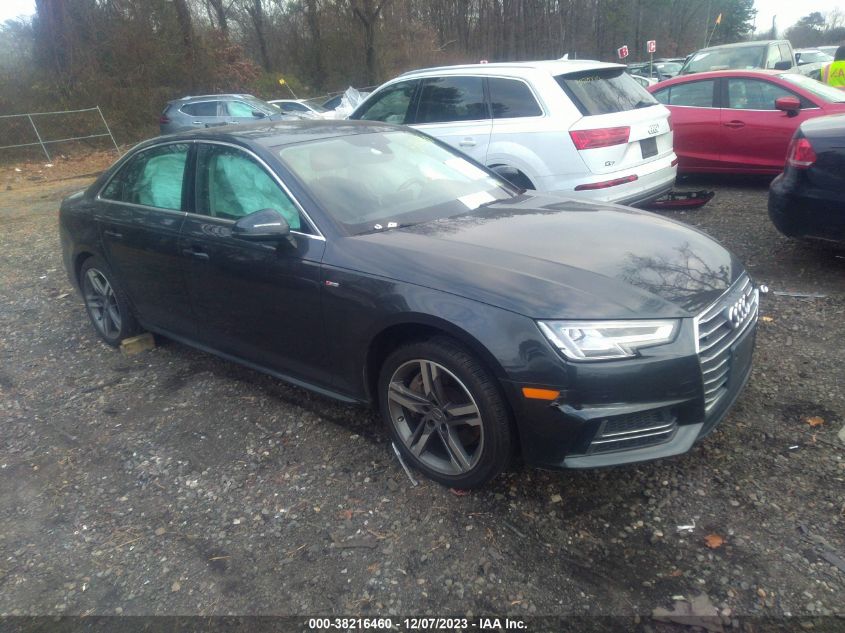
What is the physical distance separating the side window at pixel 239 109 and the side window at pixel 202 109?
0.39m

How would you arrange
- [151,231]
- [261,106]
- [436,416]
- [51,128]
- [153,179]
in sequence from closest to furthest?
1. [436,416]
2. [151,231]
3. [153,179]
4. [261,106]
5. [51,128]

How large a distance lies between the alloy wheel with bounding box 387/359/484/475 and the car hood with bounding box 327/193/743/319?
44cm

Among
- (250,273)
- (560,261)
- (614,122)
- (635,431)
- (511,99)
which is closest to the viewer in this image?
(635,431)

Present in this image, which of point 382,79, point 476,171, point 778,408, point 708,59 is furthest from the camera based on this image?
point 382,79

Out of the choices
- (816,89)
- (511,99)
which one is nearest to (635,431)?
(511,99)

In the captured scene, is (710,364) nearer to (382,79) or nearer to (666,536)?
(666,536)

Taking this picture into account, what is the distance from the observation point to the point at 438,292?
2.76m

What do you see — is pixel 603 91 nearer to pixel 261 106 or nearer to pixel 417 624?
pixel 417 624

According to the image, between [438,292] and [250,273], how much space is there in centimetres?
125

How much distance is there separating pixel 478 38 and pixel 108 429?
48.6 metres

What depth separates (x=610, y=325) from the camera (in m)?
2.52

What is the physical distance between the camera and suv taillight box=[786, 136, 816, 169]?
488cm

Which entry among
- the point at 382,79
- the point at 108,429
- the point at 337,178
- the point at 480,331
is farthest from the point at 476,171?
the point at 382,79

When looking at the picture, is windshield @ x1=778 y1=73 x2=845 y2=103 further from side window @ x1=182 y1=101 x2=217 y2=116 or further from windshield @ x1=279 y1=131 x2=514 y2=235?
side window @ x1=182 y1=101 x2=217 y2=116
